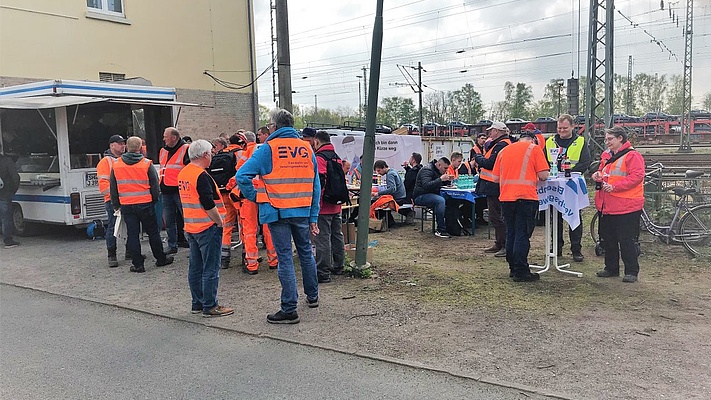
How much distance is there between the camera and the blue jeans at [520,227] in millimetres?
6488

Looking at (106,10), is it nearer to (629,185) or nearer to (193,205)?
(193,205)

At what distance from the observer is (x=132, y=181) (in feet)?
25.2

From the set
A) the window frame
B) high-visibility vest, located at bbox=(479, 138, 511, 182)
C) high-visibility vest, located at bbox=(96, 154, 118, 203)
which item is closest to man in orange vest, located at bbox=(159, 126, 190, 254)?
high-visibility vest, located at bbox=(96, 154, 118, 203)

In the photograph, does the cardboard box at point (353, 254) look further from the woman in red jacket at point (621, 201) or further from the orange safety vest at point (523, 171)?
the woman in red jacket at point (621, 201)

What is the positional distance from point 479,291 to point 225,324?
278 cm

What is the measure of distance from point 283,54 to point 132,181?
13.2 ft

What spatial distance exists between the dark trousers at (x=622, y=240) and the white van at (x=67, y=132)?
820 centimetres

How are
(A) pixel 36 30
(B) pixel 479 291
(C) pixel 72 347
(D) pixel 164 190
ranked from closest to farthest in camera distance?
(C) pixel 72 347 → (B) pixel 479 291 → (D) pixel 164 190 → (A) pixel 36 30

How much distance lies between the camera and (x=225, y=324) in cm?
554

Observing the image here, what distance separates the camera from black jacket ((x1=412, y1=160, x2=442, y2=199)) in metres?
10.4

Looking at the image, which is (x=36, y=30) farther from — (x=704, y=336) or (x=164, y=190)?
(x=704, y=336)

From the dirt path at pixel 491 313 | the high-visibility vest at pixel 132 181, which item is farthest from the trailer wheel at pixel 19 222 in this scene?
the high-visibility vest at pixel 132 181

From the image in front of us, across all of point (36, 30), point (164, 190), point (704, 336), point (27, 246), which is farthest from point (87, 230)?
point (704, 336)

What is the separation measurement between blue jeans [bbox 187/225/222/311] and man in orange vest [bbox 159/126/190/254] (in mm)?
3098
